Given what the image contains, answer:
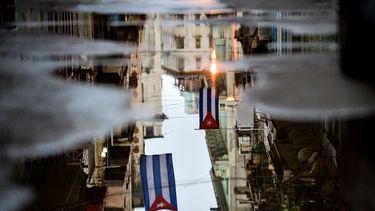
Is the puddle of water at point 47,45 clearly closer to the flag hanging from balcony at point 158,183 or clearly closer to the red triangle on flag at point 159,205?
the flag hanging from balcony at point 158,183

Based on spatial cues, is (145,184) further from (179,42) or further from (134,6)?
(179,42)

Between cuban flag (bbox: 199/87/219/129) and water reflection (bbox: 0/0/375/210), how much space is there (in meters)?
0.82

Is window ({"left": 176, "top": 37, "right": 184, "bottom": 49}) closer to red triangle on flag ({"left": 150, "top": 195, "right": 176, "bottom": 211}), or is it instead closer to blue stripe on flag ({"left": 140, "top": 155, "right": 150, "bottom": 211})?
blue stripe on flag ({"left": 140, "top": 155, "right": 150, "bottom": 211})

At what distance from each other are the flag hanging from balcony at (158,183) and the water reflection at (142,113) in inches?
60.2

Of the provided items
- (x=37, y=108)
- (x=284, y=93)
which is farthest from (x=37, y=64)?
(x=284, y=93)

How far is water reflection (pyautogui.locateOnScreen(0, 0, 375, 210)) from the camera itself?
1541cm

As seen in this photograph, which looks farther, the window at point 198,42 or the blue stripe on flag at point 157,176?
the window at point 198,42

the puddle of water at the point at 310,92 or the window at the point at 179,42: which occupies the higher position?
the puddle of water at the point at 310,92

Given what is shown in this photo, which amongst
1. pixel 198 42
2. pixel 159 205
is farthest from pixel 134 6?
pixel 198 42

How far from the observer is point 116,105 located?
2028 centimetres

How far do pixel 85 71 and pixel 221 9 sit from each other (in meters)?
15.2

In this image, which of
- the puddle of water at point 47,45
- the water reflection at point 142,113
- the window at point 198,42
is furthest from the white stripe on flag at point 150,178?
the window at point 198,42

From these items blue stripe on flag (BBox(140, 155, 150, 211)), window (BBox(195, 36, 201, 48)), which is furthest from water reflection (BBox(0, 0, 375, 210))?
window (BBox(195, 36, 201, 48))

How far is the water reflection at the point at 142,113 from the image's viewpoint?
15414mm
